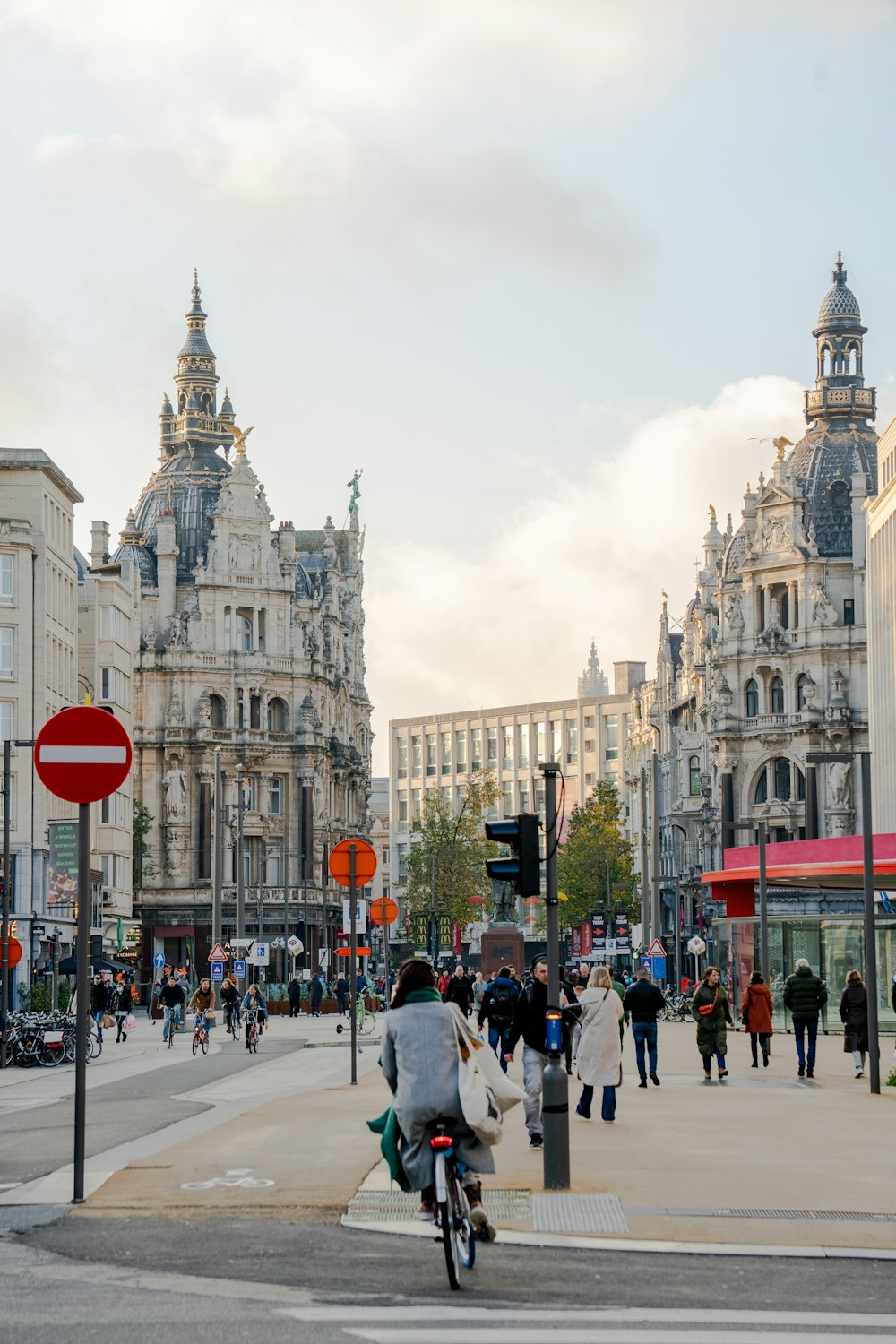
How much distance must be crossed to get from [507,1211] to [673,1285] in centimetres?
307

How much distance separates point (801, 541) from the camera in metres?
104

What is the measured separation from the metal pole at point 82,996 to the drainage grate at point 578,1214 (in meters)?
3.21

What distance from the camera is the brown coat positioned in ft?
111

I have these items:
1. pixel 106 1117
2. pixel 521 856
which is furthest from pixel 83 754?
pixel 106 1117

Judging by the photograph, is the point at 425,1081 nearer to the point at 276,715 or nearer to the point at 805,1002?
the point at 805,1002

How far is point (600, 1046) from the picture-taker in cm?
2234

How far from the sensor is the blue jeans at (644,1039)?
2806 centimetres

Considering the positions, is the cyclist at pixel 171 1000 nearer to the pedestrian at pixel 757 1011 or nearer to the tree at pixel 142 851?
the pedestrian at pixel 757 1011

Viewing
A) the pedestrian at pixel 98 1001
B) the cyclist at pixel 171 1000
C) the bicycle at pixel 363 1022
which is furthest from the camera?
the bicycle at pixel 363 1022

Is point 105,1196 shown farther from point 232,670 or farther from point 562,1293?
point 232,670

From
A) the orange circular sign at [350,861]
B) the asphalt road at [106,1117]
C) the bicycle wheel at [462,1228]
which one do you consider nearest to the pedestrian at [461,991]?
the asphalt road at [106,1117]

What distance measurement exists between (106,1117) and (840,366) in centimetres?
9301

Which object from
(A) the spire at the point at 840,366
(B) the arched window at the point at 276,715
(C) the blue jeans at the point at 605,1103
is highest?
(A) the spire at the point at 840,366

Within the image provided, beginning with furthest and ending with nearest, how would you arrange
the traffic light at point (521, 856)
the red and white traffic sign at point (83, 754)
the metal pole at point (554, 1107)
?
the traffic light at point (521, 856) < the metal pole at point (554, 1107) < the red and white traffic sign at point (83, 754)
